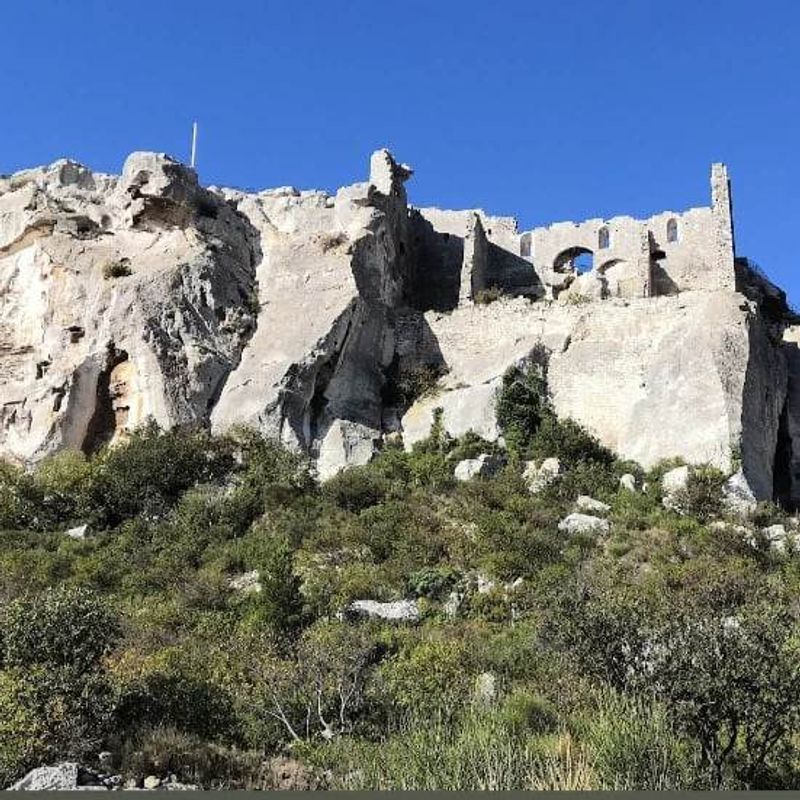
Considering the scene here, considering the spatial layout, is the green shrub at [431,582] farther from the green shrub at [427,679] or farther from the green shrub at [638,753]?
the green shrub at [638,753]

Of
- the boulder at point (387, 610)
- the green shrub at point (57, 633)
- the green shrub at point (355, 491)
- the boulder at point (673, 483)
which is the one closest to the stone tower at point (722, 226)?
the boulder at point (673, 483)

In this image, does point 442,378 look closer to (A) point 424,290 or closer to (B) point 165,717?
(A) point 424,290

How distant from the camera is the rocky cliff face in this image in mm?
29984

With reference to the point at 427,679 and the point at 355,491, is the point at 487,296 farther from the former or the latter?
the point at 427,679

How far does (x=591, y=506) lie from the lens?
2580cm

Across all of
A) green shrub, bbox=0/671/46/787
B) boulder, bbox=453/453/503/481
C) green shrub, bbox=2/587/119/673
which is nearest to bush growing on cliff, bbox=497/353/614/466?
boulder, bbox=453/453/503/481

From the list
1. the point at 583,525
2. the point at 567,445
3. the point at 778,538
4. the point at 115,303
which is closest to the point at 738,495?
the point at 778,538

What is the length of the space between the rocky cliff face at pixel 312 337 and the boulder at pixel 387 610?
29.5 ft

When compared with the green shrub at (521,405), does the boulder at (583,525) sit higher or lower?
lower

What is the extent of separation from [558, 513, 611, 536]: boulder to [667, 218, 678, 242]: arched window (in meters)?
16.8

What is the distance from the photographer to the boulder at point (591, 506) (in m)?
25.5

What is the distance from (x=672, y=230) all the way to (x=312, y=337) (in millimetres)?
15069

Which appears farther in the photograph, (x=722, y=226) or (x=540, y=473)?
(x=722, y=226)

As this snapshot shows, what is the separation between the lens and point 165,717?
15055mm
